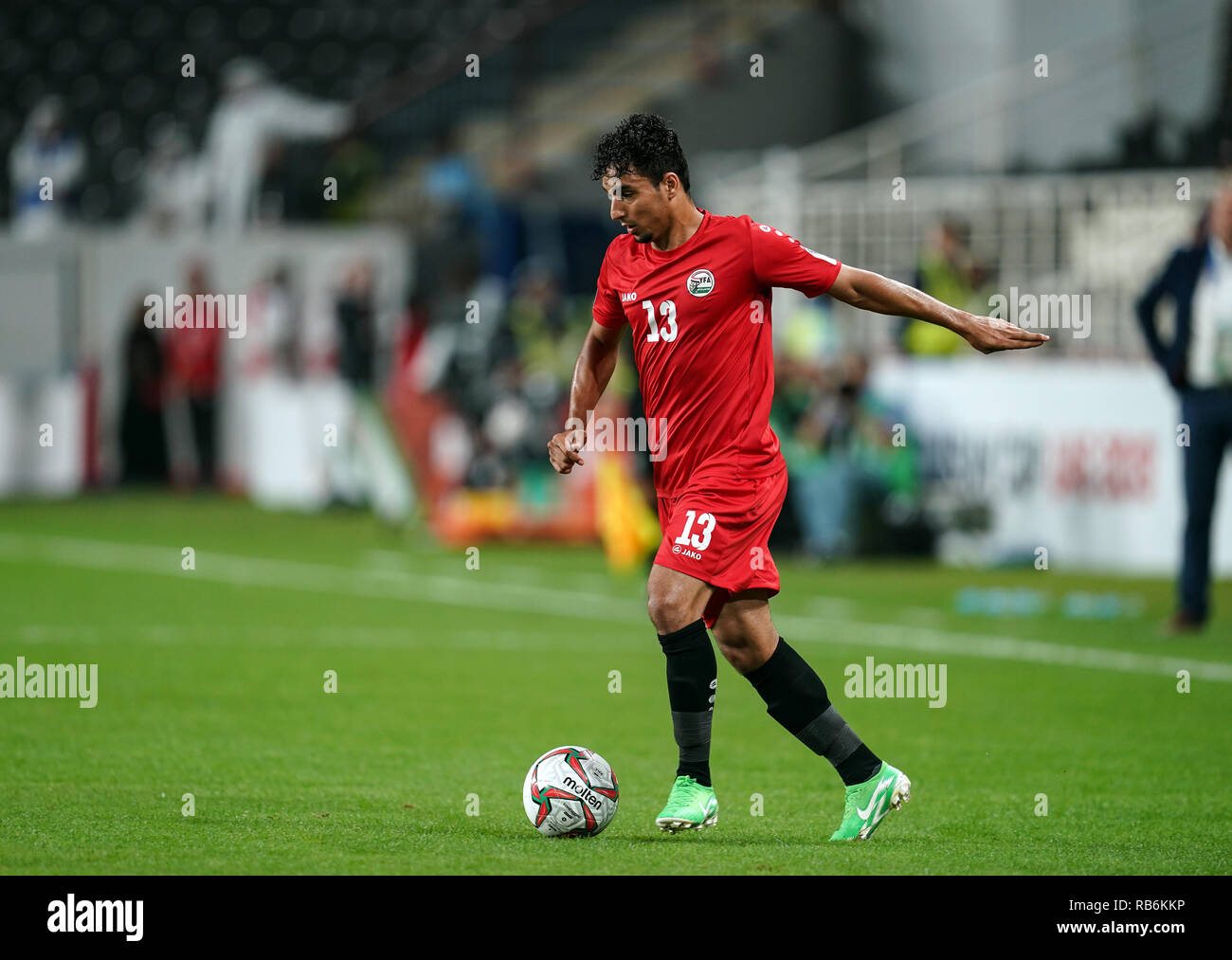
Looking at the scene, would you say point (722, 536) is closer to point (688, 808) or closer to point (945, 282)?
point (688, 808)

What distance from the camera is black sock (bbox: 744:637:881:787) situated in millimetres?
6602

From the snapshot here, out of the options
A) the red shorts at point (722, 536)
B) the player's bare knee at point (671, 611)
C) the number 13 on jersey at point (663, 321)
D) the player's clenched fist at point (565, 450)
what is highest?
the number 13 on jersey at point (663, 321)

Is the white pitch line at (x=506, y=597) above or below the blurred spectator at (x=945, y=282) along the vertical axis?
below

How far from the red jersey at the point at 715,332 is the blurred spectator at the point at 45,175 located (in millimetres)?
21345

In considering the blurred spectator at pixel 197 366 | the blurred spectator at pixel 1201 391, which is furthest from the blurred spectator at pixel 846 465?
the blurred spectator at pixel 197 366

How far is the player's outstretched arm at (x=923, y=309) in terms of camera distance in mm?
6266

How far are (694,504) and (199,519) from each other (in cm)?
1625

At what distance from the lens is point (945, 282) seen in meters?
17.5

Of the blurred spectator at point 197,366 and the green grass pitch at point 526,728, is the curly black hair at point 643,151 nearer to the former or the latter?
the green grass pitch at point 526,728

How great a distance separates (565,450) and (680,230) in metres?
0.84

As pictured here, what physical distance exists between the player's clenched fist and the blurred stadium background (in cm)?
125

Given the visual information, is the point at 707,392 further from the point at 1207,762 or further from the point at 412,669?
the point at 412,669

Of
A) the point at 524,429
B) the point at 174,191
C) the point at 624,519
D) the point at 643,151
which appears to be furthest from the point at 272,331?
the point at 643,151

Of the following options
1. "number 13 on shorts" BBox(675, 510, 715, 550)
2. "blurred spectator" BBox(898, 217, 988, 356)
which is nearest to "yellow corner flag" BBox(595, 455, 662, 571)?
"blurred spectator" BBox(898, 217, 988, 356)
